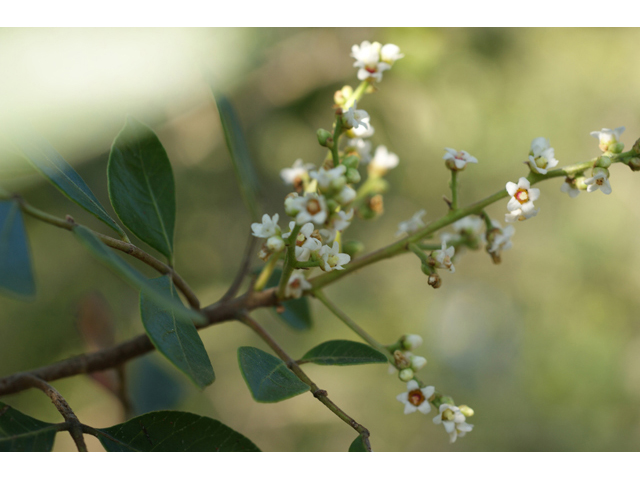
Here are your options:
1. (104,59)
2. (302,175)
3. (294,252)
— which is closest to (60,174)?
(294,252)

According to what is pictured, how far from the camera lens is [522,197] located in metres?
0.77

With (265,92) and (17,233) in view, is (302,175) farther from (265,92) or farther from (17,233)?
(265,92)

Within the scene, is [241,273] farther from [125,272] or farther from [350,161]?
[125,272]

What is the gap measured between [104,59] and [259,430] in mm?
2363

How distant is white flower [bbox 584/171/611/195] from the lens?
0.73m

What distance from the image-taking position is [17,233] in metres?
0.63

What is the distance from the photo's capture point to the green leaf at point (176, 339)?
58cm

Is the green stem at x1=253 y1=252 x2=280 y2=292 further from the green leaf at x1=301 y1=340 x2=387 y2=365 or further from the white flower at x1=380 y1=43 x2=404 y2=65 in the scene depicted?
the white flower at x1=380 y1=43 x2=404 y2=65

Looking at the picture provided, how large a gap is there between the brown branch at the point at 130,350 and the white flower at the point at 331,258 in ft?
0.73

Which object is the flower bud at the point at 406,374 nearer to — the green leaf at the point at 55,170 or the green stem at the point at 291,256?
the green stem at the point at 291,256

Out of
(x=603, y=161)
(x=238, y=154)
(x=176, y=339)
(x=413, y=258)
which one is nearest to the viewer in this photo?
(x=176, y=339)

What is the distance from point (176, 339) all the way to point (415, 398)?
0.41 meters

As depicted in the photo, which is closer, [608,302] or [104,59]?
[104,59]

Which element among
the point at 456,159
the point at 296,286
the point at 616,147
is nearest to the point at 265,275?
the point at 296,286
